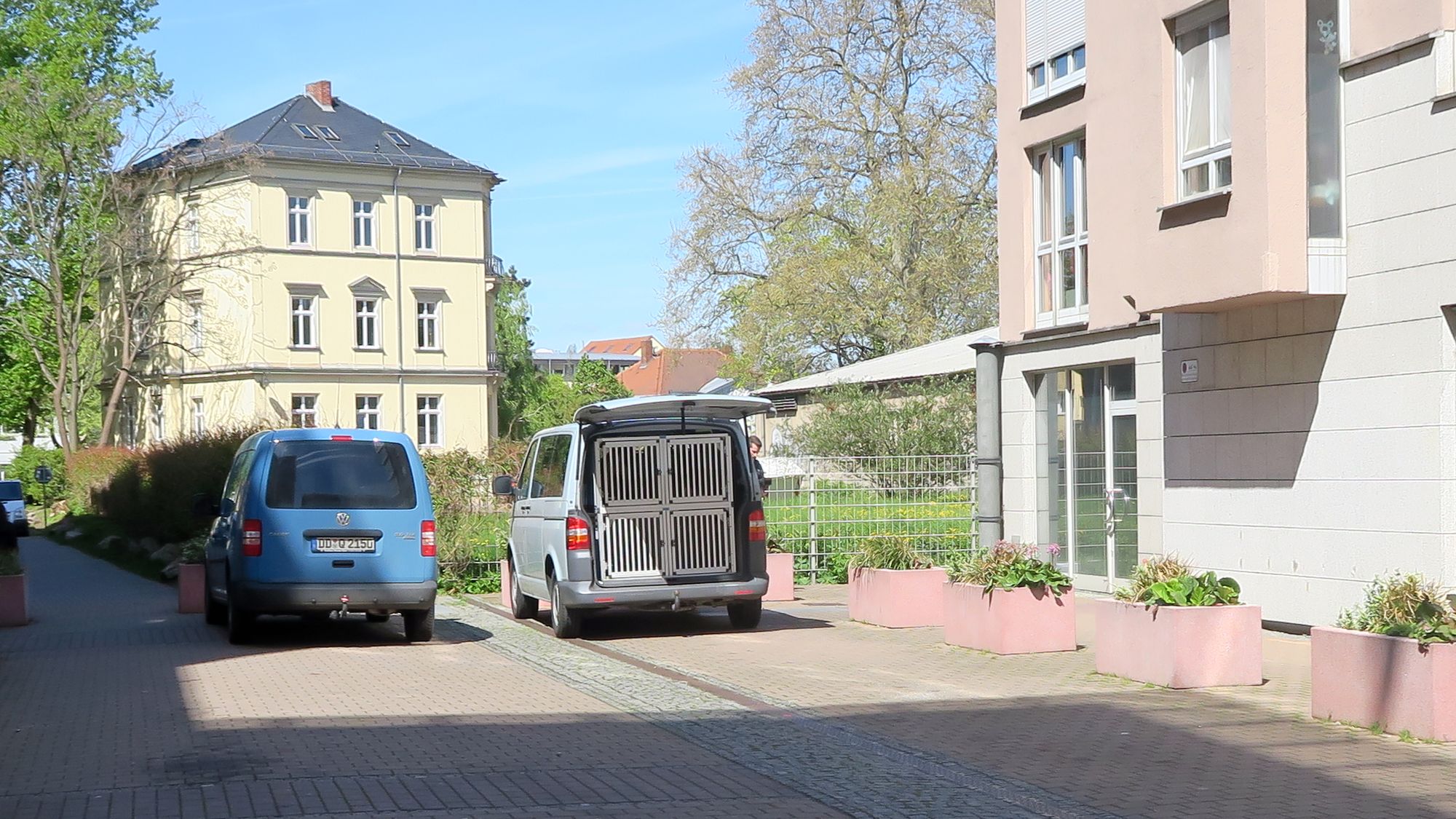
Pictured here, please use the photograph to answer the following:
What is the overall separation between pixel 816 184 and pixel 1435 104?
98.3ft

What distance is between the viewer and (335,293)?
2367 inches

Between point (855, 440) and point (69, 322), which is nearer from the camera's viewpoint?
point (855, 440)

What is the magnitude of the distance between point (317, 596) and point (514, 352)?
77044mm

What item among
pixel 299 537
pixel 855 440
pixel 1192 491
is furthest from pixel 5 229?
pixel 1192 491

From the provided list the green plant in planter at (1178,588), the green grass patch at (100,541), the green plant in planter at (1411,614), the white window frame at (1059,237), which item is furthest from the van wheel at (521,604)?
the green plant in planter at (1411,614)

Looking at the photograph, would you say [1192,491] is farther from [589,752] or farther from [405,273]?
[405,273]

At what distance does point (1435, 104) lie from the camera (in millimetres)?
12641

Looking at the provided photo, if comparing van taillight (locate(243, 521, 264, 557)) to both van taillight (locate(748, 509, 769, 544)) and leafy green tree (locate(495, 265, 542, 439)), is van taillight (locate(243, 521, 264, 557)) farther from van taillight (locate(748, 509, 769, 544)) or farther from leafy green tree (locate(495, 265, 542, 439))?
leafy green tree (locate(495, 265, 542, 439))

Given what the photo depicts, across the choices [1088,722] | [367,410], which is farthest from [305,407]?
[1088,722]

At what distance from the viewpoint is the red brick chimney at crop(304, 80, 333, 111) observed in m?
64.4

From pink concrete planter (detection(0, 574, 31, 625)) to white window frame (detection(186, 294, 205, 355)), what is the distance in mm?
41657

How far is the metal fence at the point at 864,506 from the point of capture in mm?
21297

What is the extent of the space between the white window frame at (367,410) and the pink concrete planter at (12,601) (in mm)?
42166

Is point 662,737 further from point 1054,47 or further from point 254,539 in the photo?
point 1054,47
